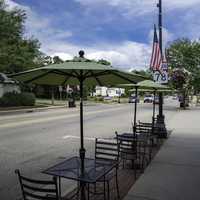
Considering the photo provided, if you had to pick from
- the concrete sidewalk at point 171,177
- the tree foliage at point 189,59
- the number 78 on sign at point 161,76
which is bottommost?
the concrete sidewalk at point 171,177

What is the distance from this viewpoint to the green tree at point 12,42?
1308 inches

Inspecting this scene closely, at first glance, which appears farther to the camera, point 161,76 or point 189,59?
point 189,59

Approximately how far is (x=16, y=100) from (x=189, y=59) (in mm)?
21812

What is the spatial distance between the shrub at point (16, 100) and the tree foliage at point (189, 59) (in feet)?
60.0

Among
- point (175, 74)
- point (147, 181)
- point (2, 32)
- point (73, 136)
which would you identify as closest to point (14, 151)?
point (73, 136)

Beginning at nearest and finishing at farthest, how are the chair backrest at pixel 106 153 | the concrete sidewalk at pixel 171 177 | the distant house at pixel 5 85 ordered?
the concrete sidewalk at pixel 171 177, the chair backrest at pixel 106 153, the distant house at pixel 5 85

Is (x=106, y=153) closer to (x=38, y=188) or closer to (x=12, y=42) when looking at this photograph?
(x=38, y=188)

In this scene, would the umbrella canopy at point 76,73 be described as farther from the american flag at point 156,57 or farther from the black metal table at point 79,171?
the american flag at point 156,57

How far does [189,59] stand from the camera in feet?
128

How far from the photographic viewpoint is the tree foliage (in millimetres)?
39031

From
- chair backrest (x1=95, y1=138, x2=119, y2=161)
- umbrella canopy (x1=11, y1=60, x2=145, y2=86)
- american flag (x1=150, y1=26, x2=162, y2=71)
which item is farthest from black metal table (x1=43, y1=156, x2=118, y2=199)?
american flag (x1=150, y1=26, x2=162, y2=71)

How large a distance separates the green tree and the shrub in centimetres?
323

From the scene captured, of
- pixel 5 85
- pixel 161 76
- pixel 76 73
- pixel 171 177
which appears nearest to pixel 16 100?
pixel 5 85

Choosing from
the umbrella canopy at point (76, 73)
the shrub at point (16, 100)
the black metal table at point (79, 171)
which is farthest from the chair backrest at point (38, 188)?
the shrub at point (16, 100)
